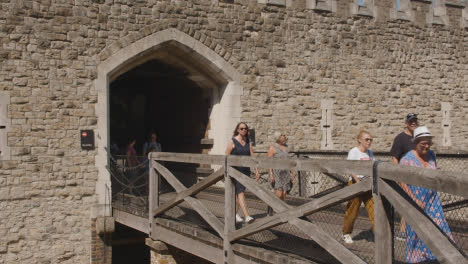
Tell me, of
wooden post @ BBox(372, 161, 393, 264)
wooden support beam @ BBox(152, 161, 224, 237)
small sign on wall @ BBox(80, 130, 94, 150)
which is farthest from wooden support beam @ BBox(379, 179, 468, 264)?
small sign on wall @ BBox(80, 130, 94, 150)

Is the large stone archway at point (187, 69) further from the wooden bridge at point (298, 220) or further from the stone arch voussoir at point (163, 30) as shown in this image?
the wooden bridge at point (298, 220)

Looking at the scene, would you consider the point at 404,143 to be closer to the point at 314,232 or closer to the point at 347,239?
the point at 347,239

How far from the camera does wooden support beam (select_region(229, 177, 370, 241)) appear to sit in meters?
3.29

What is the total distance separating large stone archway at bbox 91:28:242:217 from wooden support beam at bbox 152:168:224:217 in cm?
236

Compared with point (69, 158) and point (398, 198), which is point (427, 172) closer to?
point (398, 198)

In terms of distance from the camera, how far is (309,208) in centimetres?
368

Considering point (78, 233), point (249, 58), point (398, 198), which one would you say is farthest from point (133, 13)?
point (398, 198)

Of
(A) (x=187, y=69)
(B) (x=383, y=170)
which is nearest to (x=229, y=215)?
(B) (x=383, y=170)

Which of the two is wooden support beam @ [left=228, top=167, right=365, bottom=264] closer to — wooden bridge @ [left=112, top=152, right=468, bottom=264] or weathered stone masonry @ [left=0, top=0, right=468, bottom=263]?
wooden bridge @ [left=112, top=152, right=468, bottom=264]

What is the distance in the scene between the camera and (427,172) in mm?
2680

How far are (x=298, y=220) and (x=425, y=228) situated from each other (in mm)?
1280

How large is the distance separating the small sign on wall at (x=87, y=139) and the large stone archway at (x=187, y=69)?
10cm

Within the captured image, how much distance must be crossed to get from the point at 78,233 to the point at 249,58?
4014 millimetres

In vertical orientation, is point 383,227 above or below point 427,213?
below
